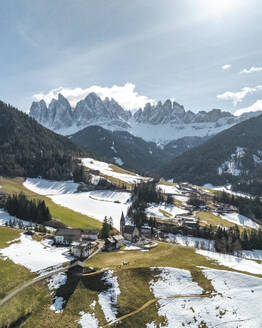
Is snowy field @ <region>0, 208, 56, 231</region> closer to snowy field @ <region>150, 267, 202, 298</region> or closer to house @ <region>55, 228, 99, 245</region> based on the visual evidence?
house @ <region>55, 228, 99, 245</region>

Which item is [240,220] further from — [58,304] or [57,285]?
[58,304]

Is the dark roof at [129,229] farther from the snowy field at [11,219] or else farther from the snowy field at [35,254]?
the snowy field at [11,219]

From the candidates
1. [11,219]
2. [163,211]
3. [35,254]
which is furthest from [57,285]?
[163,211]

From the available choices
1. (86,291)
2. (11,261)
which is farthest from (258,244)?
(11,261)

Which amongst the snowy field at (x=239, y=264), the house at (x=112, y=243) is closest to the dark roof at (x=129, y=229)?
the house at (x=112, y=243)

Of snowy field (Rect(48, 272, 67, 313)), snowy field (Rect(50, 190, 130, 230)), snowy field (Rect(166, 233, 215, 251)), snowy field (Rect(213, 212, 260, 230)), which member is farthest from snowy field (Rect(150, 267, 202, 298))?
snowy field (Rect(213, 212, 260, 230))
